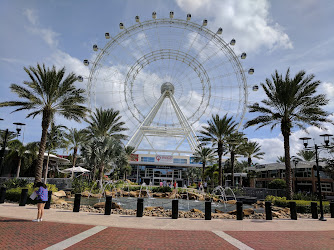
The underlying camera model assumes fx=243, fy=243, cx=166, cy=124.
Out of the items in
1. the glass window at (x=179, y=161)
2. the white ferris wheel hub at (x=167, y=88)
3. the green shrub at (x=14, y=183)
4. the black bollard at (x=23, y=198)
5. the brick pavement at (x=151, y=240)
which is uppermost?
the white ferris wheel hub at (x=167, y=88)

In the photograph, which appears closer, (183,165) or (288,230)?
(288,230)

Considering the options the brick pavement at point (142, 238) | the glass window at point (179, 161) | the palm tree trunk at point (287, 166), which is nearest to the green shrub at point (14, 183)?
the brick pavement at point (142, 238)

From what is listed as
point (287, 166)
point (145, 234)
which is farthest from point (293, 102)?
point (145, 234)

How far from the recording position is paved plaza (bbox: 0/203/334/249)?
639cm

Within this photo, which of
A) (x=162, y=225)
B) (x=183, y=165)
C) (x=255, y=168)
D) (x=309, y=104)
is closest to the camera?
(x=162, y=225)

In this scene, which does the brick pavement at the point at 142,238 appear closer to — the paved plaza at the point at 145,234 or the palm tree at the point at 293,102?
the paved plaza at the point at 145,234

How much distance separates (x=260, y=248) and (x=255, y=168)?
42073mm

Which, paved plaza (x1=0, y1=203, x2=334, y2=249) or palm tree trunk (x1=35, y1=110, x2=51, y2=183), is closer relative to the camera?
paved plaza (x1=0, y1=203, x2=334, y2=249)

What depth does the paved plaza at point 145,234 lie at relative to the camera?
639 centimetres

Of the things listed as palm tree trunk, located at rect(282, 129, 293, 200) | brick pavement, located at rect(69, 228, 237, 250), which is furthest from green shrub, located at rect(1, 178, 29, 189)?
palm tree trunk, located at rect(282, 129, 293, 200)

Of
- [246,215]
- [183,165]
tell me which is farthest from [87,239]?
[183,165]

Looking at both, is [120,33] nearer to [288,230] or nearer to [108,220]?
[108,220]

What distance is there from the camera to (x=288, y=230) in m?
9.29

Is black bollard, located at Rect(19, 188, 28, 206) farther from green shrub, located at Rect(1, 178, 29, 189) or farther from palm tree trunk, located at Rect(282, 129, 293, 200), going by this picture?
palm tree trunk, located at Rect(282, 129, 293, 200)
